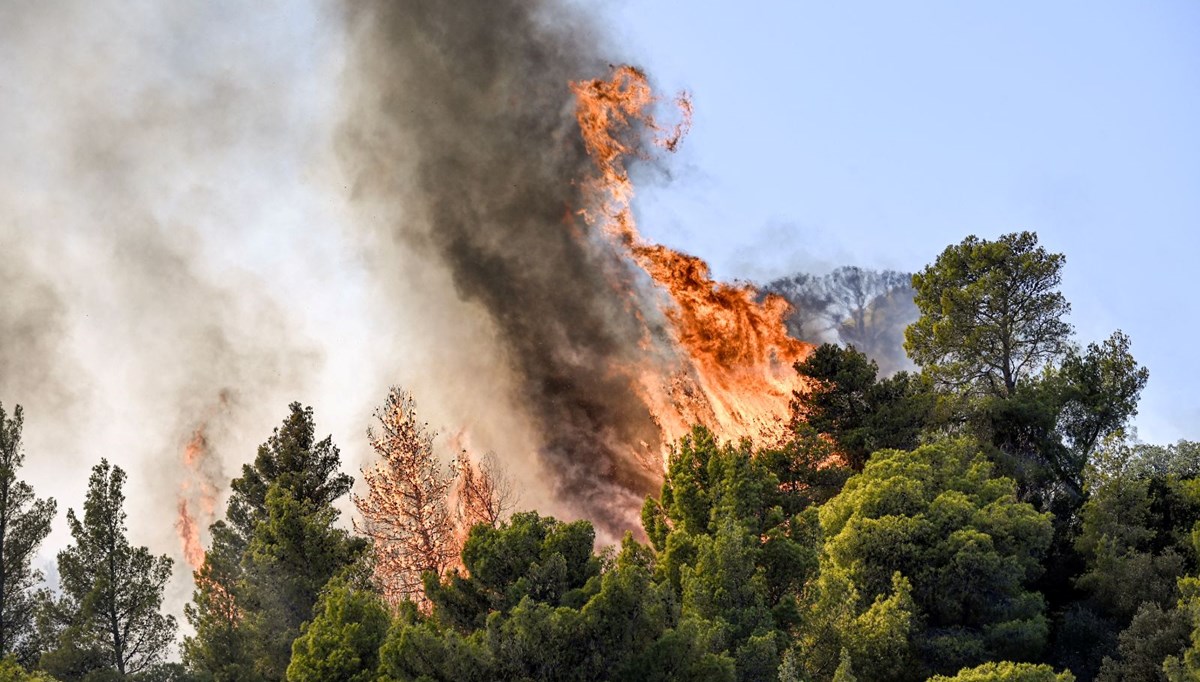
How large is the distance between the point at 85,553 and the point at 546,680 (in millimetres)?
29116

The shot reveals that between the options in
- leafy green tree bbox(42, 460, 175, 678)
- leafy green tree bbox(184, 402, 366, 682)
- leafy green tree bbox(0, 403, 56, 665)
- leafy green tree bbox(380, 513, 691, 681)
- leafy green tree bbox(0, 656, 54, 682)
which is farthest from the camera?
leafy green tree bbox(0, 403, 56, 665)

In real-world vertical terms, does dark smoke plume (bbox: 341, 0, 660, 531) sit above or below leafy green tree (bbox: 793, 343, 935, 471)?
above

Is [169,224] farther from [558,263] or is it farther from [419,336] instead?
[558,263]

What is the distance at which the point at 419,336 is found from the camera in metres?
93.8

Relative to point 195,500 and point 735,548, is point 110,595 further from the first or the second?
point 195,500

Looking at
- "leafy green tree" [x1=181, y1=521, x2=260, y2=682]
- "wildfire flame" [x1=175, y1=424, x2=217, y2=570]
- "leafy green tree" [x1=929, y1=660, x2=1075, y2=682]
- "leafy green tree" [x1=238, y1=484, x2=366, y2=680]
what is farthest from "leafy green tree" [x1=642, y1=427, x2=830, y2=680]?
"wildfire flame" [x1=175, y1=424, x2=217, y2=570]

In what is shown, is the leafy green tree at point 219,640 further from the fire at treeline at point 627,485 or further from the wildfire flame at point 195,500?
the wildfire flame at point 195,500

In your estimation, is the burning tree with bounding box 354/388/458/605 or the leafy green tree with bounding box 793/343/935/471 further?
the leafy green tree with bounding box 793/343/935/471

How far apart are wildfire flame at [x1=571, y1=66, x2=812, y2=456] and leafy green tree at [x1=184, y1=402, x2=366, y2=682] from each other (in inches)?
1163

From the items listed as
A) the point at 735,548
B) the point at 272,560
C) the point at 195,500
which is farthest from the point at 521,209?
the point at 735,548

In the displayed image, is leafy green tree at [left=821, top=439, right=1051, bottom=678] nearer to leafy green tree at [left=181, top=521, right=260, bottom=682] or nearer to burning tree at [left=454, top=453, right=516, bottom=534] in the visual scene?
burning tree at [left=454, top=453, right=516, bottom=534]

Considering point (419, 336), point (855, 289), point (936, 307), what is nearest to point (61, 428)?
point (419, 336)

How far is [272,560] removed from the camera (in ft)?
145

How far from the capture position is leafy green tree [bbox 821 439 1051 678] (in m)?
42.8
